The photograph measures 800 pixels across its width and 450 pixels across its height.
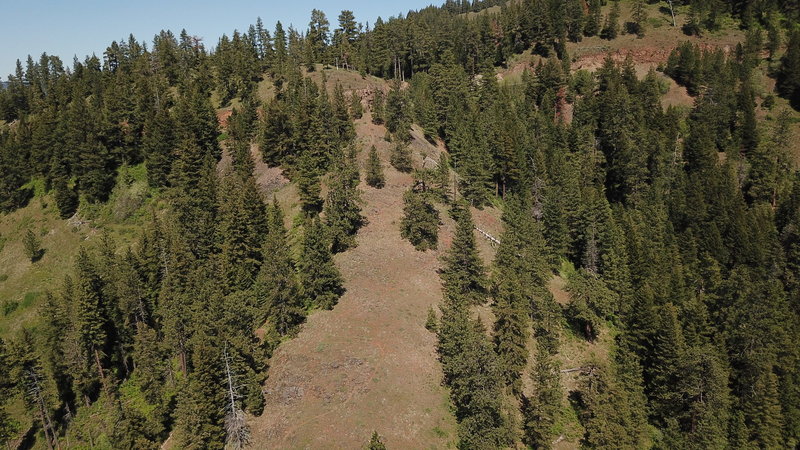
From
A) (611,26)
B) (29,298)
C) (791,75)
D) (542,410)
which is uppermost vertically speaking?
(611,26)

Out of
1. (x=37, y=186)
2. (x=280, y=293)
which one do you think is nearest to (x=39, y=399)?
(x=280, y=293)

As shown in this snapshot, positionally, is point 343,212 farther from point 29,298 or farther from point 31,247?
point 31,247

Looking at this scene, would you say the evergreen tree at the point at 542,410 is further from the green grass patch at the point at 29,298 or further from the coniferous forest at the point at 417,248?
the green grass patch at the point at 29,298

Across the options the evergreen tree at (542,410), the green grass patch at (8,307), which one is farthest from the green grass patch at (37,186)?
the evergreen tree at (542,410)

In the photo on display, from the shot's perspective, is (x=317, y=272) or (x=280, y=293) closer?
(x=280, y=293)

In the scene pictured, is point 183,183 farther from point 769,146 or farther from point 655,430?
point 769,146
